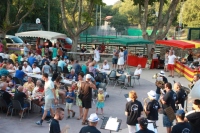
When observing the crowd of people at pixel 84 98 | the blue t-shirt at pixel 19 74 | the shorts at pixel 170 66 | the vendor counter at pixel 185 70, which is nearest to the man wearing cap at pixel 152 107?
the crowd of people at pixel 84 98

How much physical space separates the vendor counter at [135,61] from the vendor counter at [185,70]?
2646 millimetres

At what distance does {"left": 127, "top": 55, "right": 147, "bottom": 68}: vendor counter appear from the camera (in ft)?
82.2

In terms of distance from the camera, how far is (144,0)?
2797 centimetres

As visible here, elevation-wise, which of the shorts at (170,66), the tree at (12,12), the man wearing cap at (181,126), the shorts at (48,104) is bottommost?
the shorts at (48,104)

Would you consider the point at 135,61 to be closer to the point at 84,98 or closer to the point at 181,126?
the point at 84,98

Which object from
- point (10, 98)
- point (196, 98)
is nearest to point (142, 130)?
point (196, 98)

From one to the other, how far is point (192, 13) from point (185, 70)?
33.5m

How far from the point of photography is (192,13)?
173 ft

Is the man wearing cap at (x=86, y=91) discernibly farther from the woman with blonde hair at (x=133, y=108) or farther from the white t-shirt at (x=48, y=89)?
the woman with blonde hair at (x=133, y=108)

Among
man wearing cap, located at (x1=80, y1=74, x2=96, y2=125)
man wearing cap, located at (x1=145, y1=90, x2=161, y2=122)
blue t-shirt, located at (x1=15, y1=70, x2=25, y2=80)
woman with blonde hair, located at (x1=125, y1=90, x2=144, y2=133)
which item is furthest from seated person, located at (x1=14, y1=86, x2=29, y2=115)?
man wearing cap, located at (x1=145, y1=90, x2=161, y2=122)

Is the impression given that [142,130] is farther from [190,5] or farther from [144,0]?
[190,5]

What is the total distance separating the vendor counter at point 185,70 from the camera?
1989cm

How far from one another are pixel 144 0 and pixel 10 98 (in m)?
18.1

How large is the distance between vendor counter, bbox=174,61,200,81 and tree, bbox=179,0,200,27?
30.1 meters
